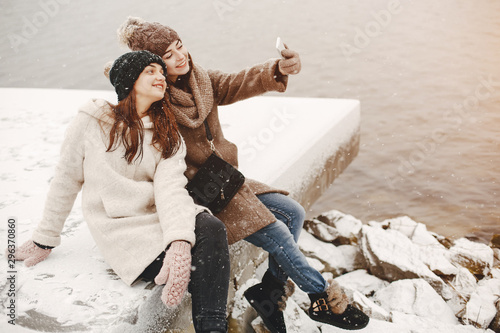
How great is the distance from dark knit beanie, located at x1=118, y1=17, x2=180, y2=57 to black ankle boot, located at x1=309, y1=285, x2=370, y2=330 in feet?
4.37

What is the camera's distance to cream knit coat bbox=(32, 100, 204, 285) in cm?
171

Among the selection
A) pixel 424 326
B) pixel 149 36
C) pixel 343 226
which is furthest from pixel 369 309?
pixel 149 36

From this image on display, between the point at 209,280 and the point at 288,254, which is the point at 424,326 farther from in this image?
the point at 209,280

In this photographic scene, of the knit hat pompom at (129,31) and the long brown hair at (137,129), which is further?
the knit hat pompom at (129,31)

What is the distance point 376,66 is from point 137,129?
7.05 metres

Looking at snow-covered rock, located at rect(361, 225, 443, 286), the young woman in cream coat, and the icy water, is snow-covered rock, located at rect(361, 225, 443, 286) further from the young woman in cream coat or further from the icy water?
the young woman in cream coat

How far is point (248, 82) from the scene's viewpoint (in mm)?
2201

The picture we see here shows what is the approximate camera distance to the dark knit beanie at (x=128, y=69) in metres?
1.75

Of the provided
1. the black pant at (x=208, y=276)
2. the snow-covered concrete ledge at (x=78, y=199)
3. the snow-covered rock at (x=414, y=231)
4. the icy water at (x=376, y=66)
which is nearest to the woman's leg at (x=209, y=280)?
the black pant at (x=208, y=276)

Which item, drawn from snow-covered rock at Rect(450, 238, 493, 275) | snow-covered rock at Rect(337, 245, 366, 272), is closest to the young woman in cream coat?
snow-covered rock at Rect(337, 245, 366, 272)

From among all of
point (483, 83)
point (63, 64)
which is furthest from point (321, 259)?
point (63, 64)

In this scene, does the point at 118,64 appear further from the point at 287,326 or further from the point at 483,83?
the point at 483,83

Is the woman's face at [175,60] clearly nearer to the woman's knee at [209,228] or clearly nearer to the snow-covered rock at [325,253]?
the woman's knee at [209,228]

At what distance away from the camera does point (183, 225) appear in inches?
65.0
